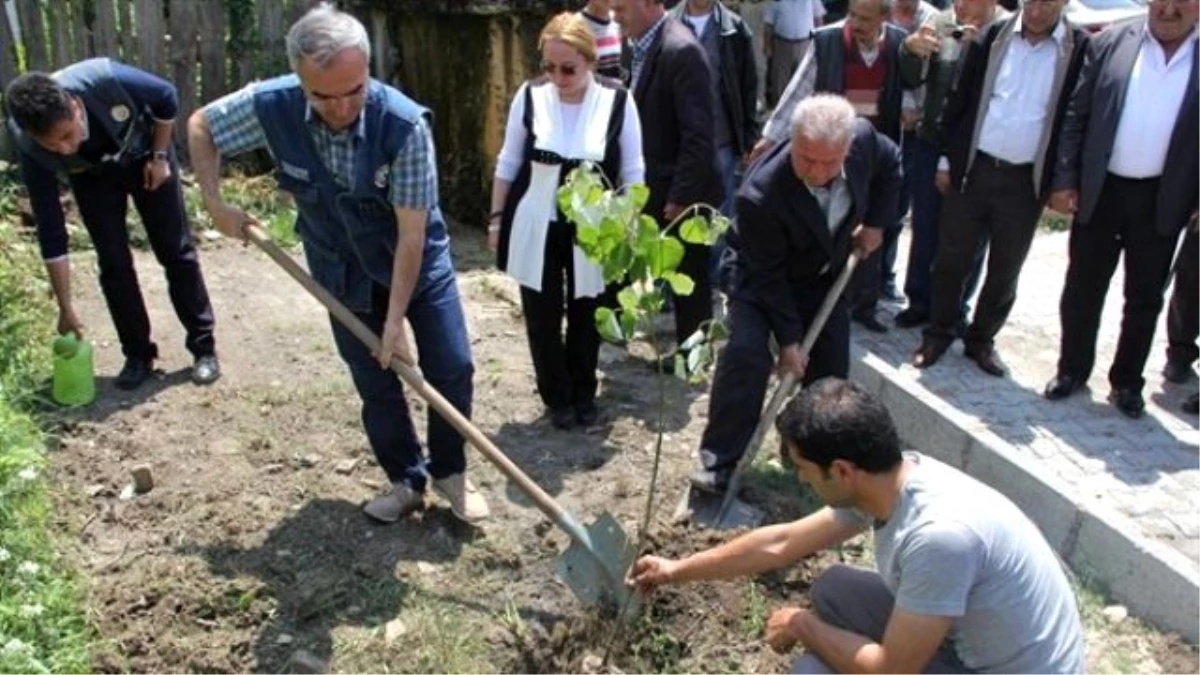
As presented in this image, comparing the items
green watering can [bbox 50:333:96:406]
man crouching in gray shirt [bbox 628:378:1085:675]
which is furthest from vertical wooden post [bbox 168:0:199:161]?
man crouching in gray shirt [bbox 628:378:1085:675]

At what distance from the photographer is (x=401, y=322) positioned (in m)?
3.58

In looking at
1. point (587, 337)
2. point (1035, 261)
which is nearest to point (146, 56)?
point (587, 337)

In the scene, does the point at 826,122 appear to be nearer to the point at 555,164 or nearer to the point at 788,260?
the point at 788,260

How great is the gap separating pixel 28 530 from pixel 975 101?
13.9ft

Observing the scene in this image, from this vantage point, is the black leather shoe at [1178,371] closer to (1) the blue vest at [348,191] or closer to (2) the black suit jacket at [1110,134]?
(2) the black suit jacket at [1110,134]

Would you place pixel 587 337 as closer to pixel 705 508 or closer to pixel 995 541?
pixel 705 508

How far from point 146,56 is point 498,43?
242 cm

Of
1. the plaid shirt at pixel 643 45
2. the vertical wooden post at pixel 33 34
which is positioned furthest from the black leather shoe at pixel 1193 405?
the vertical wooden post at pixel 33 34

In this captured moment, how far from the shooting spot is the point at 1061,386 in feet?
16.9

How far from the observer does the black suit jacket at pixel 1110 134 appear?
454 cm

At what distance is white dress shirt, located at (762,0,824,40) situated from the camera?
899 centimetres

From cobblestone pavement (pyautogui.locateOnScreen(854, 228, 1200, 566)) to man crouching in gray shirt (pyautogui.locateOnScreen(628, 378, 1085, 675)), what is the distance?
1.63m

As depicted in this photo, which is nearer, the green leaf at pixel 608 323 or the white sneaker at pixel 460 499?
the green leaf at pixel 608 323

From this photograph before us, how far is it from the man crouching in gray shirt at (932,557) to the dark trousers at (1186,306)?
2721 mm
